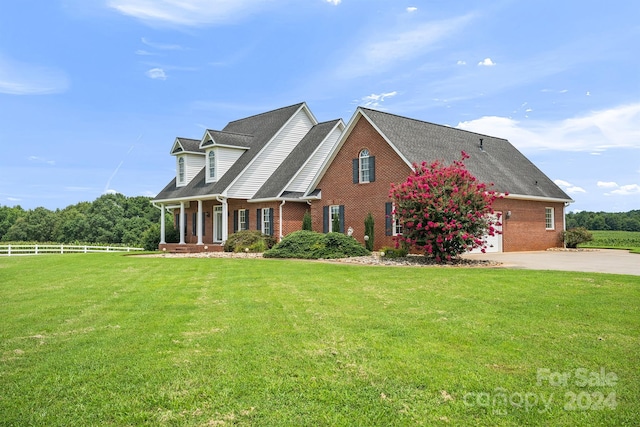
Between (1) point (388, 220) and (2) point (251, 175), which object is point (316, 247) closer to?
(1) point (388, 220)

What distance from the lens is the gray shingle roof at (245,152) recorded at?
2989 centimetres

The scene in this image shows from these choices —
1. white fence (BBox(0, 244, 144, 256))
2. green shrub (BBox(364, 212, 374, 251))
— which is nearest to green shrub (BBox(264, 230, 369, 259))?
green shrub (BBox(364, 212, 374, 251))

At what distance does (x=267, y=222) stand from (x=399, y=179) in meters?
8.94

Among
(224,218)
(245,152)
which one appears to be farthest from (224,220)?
(245,152)

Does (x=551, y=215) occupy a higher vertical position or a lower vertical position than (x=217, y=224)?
higher

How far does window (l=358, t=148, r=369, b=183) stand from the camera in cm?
2459

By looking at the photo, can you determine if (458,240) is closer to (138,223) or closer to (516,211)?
(516,211)

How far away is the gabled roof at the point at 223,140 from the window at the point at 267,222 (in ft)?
16.9

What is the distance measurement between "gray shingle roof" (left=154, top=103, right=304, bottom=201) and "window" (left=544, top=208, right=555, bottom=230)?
16.3 metres

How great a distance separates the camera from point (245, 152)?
3130 cm

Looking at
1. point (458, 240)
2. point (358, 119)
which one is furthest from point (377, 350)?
point (358, 119)

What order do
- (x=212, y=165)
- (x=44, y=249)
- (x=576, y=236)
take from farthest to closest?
(x=44, y=249) → (x=212, y=165) → (x=576, y=236)

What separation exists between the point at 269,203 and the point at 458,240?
43.2ft

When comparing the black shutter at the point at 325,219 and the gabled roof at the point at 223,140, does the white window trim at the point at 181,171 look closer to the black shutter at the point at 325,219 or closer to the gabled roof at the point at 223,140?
the gabled roof at the point at 223,140
